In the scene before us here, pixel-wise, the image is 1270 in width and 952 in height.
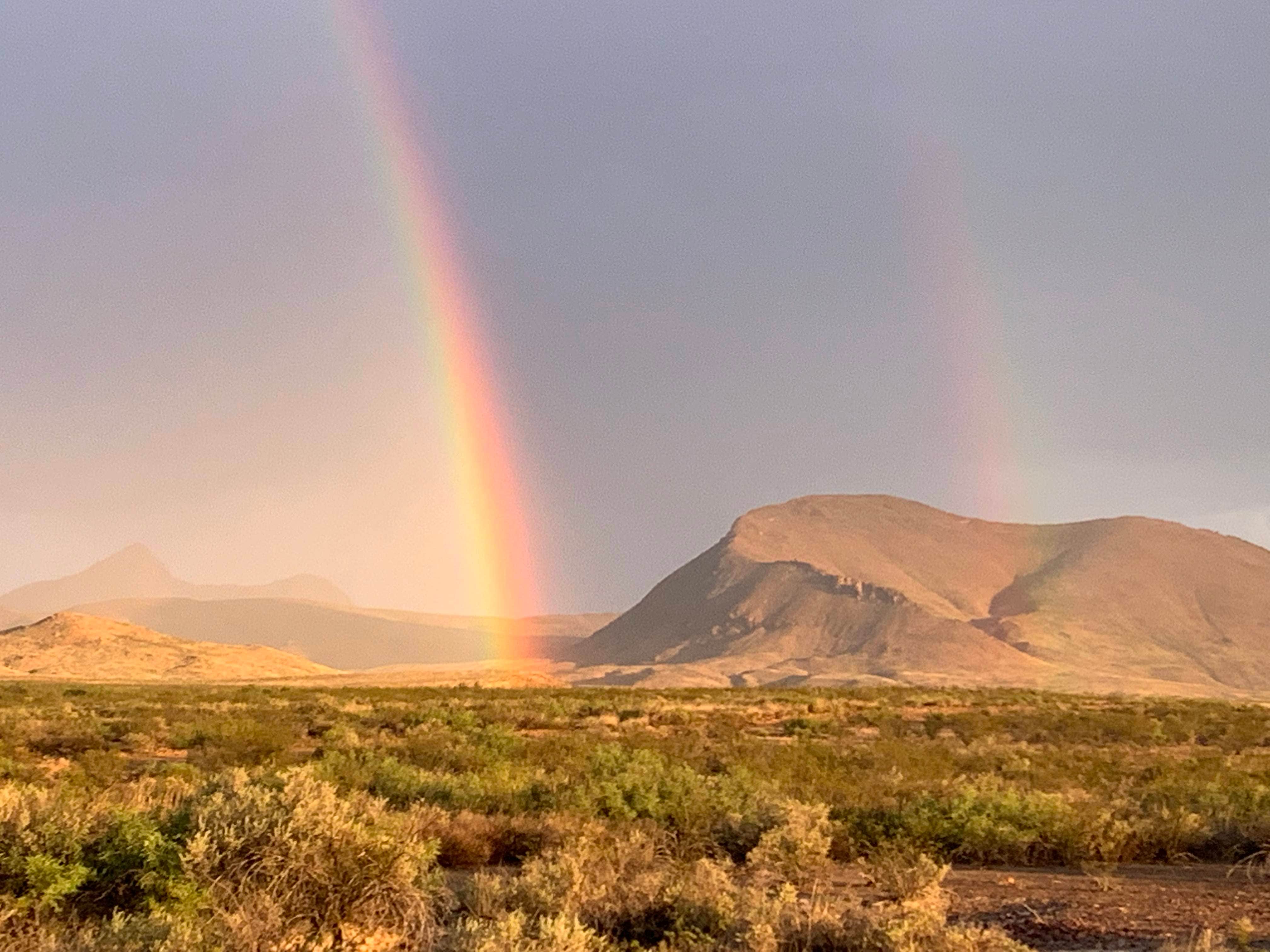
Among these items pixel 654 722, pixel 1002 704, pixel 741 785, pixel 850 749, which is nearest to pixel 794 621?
pixel 1002 704

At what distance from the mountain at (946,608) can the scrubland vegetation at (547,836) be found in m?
80.4

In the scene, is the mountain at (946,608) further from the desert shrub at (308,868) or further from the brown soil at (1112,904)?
the desert shrub at (308,868)

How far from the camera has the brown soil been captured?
675 centimetres

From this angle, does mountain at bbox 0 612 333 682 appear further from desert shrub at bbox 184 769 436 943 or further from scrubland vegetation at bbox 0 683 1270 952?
desert shrub at bbox 184 769 436 943

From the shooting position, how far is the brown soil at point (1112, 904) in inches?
266

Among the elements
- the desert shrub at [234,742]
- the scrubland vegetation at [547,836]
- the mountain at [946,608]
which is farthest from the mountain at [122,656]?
the scrubland vegetation at [547,836]

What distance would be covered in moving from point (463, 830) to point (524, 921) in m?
3.94

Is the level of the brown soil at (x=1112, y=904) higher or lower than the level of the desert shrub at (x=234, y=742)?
higher

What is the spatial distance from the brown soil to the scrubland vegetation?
0.48 meters

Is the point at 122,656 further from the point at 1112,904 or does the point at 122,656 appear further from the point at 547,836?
the point at 1112,904

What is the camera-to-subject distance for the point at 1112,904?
7.70 meters

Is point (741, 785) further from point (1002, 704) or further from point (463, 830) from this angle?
point (1002, 704)

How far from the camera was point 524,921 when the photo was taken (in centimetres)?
582

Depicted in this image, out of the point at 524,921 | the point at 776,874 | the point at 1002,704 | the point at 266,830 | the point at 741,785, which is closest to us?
the point at 524,921
